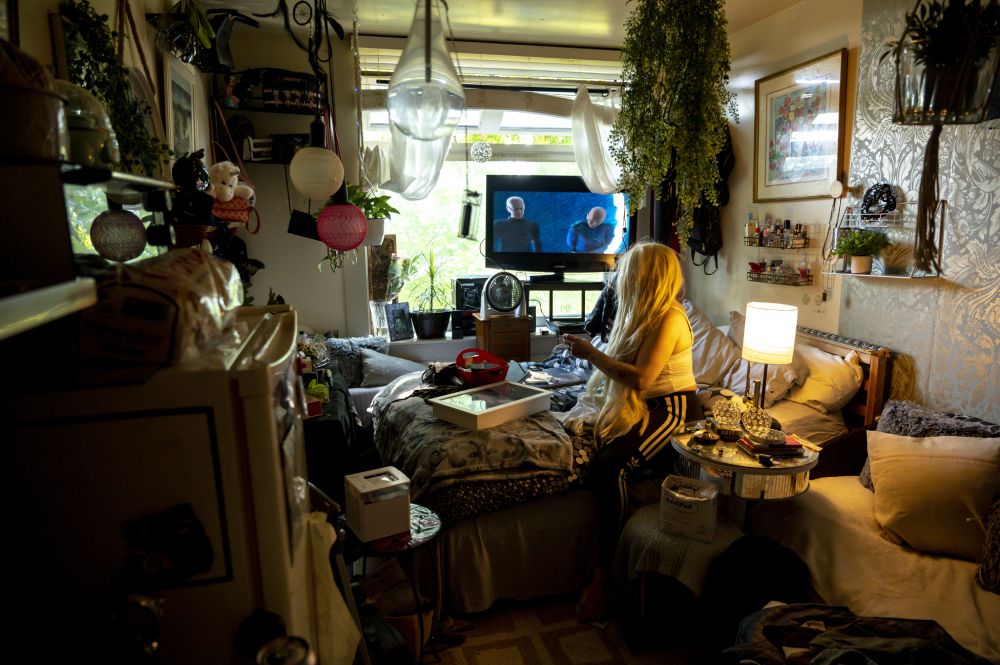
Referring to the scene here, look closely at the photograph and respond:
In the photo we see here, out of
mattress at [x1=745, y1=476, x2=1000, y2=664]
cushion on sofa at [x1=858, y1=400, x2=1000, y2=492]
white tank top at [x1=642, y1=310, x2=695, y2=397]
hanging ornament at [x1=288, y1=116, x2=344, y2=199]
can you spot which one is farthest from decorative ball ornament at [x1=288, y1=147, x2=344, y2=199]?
cushion on sofa at [x1=858, y1=400, x2=1000, y2=492]

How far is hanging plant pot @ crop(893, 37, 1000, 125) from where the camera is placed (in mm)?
1484

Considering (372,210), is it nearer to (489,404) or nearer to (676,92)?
(489,404)

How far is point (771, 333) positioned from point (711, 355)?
1.09 m

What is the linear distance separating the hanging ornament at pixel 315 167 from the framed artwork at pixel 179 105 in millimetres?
577

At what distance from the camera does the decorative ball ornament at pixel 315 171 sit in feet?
8.18

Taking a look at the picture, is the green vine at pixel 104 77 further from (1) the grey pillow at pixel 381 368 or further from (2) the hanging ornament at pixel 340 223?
(1) the grey pillow at pixel 381 368

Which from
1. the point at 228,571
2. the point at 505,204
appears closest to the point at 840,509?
the point at 228,571

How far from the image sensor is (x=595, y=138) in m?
4.21

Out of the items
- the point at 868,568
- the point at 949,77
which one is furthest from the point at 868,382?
the point at 949,77

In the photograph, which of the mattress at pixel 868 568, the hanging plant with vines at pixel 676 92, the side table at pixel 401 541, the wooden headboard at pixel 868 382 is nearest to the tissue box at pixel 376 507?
the side table at pixel 401 541

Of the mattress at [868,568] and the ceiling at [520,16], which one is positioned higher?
the ceiling at [520,16]

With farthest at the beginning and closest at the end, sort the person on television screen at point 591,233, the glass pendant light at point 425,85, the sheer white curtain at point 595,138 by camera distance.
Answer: the person on television screen at point 591,233 → the sheer white curtain at point 595,138 → the glass pendant light at point 425,85

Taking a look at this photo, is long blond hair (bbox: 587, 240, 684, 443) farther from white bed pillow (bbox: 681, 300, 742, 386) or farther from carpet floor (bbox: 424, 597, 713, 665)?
white bed pillow (bbox: 681, 300, 742, 386)

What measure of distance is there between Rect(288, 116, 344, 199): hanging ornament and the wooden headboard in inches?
113
